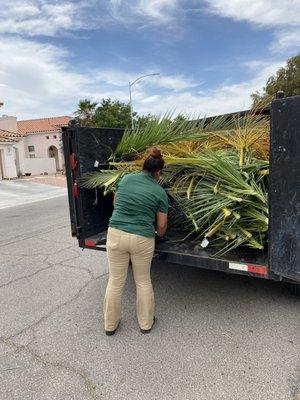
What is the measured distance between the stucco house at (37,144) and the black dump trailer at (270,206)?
27132mm

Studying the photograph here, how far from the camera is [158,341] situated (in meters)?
3.17

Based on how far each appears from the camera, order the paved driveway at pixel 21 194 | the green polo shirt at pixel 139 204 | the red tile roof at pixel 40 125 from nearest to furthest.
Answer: the green polo shirt at pixel 139 204
the paved driveway at pixel 21 194
the red tile roof at pixel 40 125

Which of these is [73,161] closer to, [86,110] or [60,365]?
[60,365]

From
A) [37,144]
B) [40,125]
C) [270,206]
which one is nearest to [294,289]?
[270,206]

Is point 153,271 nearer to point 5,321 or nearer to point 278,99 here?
point 5,321

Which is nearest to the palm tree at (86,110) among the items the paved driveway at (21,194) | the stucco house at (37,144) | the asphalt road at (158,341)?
the stucco house at (37,144)

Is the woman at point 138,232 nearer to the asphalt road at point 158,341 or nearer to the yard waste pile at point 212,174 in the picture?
the asphalt road at point 158,341

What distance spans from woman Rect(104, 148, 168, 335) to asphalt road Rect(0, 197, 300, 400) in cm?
25

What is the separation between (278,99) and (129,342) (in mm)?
2364

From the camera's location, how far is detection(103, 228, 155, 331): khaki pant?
10.8 feet

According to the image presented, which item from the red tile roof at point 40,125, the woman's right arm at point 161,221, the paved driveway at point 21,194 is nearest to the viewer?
the woman's right arm at point 161,221

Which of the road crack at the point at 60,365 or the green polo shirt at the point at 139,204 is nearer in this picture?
the road crack at the point at 60,365

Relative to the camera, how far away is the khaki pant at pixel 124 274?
10.8 ft

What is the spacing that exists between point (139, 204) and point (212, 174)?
0.83 meters
